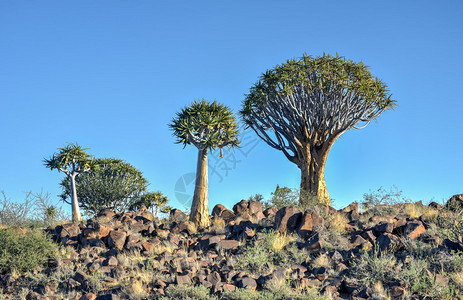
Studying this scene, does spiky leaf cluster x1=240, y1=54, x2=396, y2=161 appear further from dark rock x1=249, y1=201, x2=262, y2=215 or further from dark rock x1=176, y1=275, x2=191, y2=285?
dark rock x1=176, y1=275, x2=191, y2=285

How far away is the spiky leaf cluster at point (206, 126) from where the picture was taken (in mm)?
14836

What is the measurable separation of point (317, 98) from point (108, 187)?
673 inches

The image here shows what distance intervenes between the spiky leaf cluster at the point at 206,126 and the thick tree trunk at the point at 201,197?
1.72 ft

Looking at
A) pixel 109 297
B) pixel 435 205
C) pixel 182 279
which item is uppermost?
pixel 435 205

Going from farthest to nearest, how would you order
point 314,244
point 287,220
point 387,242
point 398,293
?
1. point 287,220
2. point 314,244
3. point 387,242
4. point 398,293

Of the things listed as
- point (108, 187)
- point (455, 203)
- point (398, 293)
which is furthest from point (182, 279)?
point (108, 187)

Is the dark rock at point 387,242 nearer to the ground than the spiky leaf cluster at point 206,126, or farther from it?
nearer to the ground

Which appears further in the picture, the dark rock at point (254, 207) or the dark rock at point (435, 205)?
the dark rock at point (254, 207)

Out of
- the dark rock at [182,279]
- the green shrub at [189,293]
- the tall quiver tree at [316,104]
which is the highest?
the tall quiver tree at [316,104]

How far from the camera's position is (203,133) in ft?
49.6

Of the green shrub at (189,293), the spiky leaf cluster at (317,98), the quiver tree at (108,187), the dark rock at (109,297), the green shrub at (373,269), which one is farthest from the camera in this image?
the quiver tree at (108,187)

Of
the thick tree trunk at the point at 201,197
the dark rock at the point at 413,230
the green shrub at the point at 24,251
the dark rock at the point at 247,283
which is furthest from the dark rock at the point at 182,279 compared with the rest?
the thick tree trunk at the point at 201,197

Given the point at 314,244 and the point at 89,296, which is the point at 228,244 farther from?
the point at 89,296

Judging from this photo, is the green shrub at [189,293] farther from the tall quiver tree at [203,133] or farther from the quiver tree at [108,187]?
the quiver tree at [108,187]
